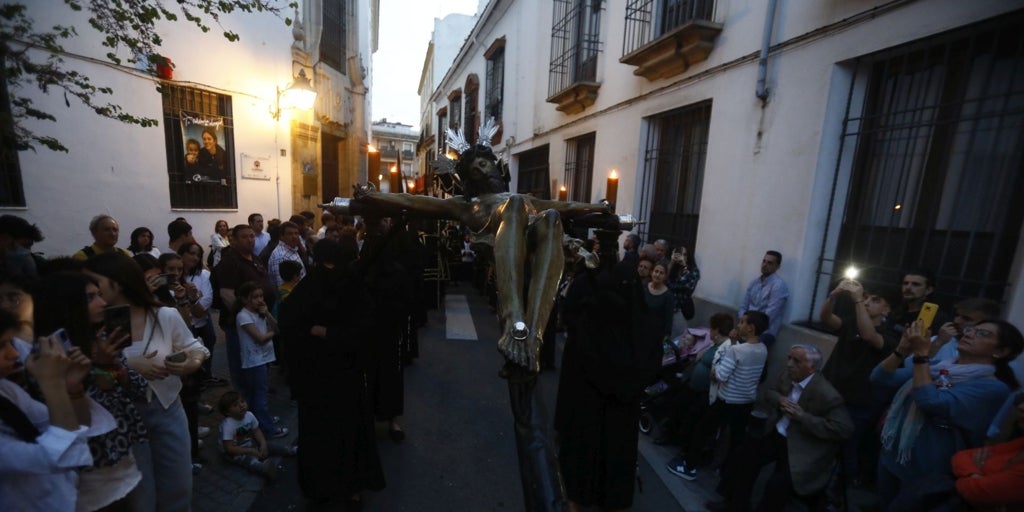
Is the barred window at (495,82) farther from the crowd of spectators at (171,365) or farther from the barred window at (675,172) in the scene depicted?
the crowd of spectators at (171,365)

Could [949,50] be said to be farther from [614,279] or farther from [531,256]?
[531,256]

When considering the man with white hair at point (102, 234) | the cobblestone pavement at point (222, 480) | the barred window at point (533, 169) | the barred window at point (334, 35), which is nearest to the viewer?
the cobblestone pavement at point (222, 480)

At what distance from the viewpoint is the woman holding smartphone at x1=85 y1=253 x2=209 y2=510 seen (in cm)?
213

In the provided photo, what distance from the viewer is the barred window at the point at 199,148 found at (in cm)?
783

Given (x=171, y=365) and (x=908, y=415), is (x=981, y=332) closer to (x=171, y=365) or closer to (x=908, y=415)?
(x=908, y=415)

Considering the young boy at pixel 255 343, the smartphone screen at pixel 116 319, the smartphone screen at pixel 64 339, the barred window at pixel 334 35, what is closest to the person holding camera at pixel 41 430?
the smartphone screen at pixel 64 339

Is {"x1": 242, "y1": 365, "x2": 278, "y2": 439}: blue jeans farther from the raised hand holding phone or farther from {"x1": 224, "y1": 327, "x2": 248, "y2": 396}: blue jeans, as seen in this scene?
the raised hand holding phone

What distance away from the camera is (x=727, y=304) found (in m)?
5.54

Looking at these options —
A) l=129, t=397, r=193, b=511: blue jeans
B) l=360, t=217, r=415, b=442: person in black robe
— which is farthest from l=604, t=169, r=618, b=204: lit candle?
l=129, t=397, r=193, b=511: blue jeans

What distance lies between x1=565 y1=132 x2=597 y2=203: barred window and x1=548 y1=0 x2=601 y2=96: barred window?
4.05ft

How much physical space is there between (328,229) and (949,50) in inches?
285

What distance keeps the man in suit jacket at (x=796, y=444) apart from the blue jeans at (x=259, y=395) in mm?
3734

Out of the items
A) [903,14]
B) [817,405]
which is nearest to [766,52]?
[903,14]

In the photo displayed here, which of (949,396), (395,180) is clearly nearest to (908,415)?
(949,396)
